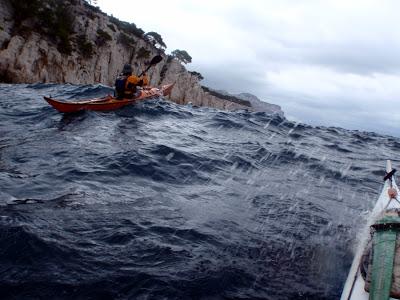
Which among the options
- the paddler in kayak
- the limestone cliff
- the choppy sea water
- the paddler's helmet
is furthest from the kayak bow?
the limestone cliff

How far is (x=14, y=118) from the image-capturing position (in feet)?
40.9

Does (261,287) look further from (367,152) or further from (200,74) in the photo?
(200,74)

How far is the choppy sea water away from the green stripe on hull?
97cm

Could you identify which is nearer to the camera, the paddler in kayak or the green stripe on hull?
the green stripe on hull

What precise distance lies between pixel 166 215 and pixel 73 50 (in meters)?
33.9

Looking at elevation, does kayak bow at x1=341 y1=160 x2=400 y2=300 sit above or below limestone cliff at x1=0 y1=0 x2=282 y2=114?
below

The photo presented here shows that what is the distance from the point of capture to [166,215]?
6145 millimetres

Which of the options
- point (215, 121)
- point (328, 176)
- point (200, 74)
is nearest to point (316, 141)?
point (215, 121)

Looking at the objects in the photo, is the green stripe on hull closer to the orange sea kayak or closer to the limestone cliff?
the orange sea kayak

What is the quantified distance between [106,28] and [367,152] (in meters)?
35.5

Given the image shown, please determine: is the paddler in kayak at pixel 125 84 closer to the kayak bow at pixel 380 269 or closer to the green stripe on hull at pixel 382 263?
the kayak bow at pixel 380 269

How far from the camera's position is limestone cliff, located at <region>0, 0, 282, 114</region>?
94.6 feet

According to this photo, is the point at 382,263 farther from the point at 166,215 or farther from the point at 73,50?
the point at 73,50

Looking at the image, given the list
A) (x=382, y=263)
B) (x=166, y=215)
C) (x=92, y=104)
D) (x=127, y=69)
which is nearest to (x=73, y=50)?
(x=127, y=69)
